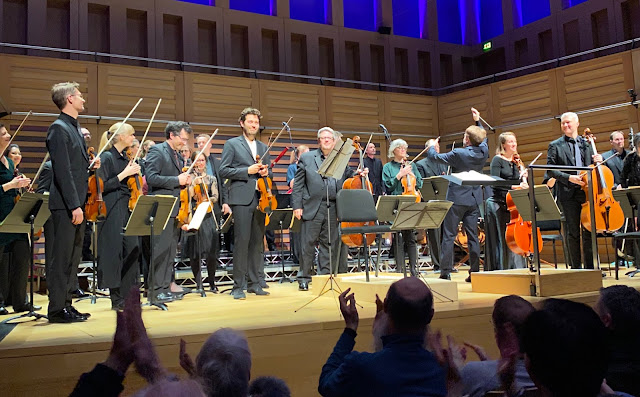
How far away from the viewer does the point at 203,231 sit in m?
6.49

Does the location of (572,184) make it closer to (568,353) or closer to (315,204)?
(315,204)

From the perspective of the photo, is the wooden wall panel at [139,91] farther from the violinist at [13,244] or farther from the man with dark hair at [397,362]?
the man with dark hair at [397,362]

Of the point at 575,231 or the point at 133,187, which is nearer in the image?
the point at 133,187

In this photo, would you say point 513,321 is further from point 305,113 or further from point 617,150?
point 305,113

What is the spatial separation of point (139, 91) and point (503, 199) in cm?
625

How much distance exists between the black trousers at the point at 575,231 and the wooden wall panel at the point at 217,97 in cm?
609

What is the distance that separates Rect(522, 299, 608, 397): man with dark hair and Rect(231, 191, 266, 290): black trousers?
4.28 metres

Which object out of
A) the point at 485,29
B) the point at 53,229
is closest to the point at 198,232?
the point at 53,229

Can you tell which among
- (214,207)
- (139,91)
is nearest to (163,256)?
(214,207)

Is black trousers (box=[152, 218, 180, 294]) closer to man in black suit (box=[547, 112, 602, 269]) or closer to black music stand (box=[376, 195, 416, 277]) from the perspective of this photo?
black music stand (box=[376, 195, 416, 277])

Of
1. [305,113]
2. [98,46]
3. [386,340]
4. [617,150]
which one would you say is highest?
[98,46]

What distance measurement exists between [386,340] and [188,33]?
980 centimetres

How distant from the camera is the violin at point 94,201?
4.27 metres

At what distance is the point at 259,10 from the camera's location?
1177 centimetres
